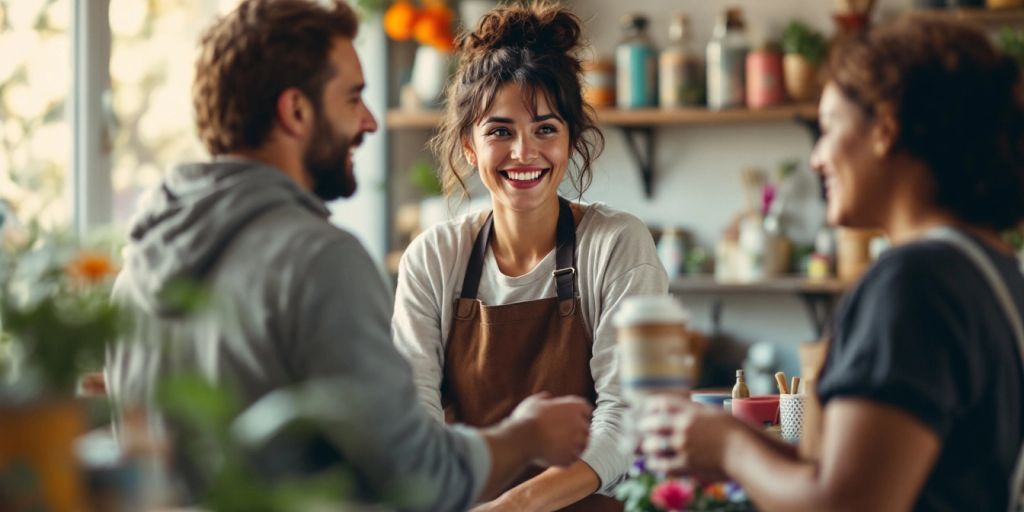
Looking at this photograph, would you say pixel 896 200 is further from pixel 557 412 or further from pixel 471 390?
pixel 471 390

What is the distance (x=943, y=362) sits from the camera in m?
1.25

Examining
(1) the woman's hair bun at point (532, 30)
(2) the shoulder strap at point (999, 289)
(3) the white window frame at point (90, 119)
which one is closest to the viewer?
(2) the shoulder strap at point (999, 289)

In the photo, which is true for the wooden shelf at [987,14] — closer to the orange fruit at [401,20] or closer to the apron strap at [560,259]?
the orange fruit at [401,20]

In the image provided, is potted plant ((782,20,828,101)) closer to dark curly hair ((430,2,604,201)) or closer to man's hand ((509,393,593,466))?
dark curly hair ((430,2,604,201))

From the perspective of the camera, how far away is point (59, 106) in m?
3.33

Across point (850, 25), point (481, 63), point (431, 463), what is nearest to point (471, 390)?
point (481, 63)

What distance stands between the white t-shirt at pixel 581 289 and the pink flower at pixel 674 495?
556mm

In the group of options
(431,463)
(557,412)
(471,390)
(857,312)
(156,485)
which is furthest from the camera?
(471,390)

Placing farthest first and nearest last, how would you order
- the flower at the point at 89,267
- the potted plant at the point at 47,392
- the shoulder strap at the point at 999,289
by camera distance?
1. the shoulder strap at the point at 999,289
2. the flower at the point at 89,267
3. the potted plant at the point at 47,392

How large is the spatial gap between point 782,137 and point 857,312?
126 inches

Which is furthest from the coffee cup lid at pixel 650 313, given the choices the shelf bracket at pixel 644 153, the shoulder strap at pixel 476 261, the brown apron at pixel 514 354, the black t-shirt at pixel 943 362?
the shelf bracket at pixel 644 153

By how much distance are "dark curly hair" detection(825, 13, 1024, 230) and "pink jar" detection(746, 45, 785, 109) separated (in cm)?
286

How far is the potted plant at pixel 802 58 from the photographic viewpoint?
417 cm

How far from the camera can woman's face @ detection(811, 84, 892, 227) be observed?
139cm
